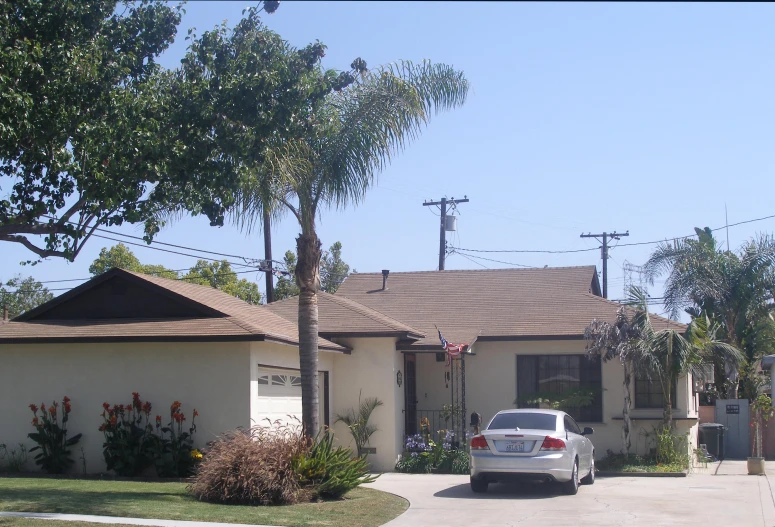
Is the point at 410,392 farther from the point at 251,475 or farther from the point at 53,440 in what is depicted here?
the point at 251,475

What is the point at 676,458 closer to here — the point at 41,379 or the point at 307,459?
the point at 307,459

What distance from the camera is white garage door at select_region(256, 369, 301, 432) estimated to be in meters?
16.8

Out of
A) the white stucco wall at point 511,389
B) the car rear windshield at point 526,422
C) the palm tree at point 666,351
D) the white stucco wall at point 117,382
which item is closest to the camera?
the car rear windshield at point 526,422

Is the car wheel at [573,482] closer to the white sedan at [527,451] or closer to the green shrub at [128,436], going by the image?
the white sedan at [527,451]

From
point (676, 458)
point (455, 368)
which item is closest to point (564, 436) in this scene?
point (676, 458)

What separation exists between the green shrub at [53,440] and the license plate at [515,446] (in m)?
8.19

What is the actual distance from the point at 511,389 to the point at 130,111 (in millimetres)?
12805

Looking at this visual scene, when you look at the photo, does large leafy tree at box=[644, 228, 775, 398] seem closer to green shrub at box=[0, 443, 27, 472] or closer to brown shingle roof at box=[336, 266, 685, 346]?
brown shingle roof at box=[336, 266, 685, 346]

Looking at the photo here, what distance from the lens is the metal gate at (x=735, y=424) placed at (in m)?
24.7

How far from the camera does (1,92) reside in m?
10.5

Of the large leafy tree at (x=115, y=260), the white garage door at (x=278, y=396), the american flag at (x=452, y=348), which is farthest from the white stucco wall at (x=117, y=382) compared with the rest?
the large leafy tree at (x=115, y=260)

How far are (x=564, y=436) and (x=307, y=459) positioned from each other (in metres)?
4.40

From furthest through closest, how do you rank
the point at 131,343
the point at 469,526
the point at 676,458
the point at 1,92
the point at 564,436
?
the point at 676,458 < the point at 131,343 < the point at 564,436 < the point at 469,526 < the point at 1,92

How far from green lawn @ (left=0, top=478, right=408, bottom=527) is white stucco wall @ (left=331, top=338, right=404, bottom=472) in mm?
5053
